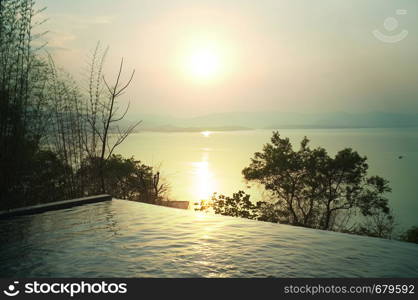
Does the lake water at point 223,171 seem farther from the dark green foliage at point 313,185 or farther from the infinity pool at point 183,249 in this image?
the infinity pool at point 183,249

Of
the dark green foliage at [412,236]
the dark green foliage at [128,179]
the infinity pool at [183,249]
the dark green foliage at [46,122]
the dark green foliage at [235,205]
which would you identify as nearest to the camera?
the infinity pool at [183,249]

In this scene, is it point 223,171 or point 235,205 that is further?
point 223,171

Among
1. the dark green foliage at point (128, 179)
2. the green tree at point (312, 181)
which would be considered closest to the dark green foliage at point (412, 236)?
the green tree at point (312, 181)

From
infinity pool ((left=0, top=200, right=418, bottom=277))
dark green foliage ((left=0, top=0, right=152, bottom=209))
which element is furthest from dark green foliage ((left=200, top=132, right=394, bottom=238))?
infinity pool ((left=0, top=200, right=418, bottom=277))

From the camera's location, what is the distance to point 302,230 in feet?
11.5

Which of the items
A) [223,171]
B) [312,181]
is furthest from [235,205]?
[223,171]

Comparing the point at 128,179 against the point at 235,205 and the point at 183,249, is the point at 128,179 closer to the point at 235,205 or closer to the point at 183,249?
the point at 235,205

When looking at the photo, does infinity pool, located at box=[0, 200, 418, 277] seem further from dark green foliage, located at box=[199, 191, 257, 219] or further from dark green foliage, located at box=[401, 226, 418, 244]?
dark green foliage, located at box=[401, 226, 418, 244]

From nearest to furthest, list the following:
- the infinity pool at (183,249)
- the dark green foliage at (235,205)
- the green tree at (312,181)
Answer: the infinity pool at (183,249), the dark green foliage at (235,205), the green tree at (312,181)

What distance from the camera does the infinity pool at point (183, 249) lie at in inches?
90.8

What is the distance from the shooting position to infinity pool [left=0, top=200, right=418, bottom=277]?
2.31 meters

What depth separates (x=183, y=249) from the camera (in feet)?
8.96

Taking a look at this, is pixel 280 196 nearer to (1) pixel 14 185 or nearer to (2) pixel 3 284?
(1) pixel 14 185

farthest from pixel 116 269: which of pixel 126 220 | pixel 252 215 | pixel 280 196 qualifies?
pixel 280 196
